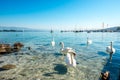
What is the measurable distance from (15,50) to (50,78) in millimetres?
15327

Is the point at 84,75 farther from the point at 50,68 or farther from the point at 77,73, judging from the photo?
the point at 50,68

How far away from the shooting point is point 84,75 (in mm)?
13117

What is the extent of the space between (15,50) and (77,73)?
16.0 metres

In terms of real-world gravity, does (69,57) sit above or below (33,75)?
above

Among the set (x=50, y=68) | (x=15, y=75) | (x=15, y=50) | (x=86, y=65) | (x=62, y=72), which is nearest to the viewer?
(x=15, y=75)

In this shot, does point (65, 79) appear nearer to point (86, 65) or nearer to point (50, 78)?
point (50, 78)

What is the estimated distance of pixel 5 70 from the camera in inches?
571

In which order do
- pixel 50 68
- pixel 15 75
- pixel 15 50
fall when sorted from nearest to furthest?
pixel 15 75 < pixel 50 68 < pixel 15 50

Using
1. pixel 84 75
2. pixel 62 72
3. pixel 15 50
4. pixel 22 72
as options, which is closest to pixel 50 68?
pixel 62 72

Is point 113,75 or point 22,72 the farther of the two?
point 22,72

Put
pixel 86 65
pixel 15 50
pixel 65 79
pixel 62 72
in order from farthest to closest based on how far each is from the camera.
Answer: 1. pixel 15 50
2. pixel 86 65
3. pixel 62 72
4. pixel 65 79

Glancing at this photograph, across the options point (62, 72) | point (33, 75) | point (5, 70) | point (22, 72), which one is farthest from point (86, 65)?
point (5, 70)

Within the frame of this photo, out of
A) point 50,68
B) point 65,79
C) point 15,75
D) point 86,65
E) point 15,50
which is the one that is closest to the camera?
point 65,79

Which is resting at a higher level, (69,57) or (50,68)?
(69,57)
